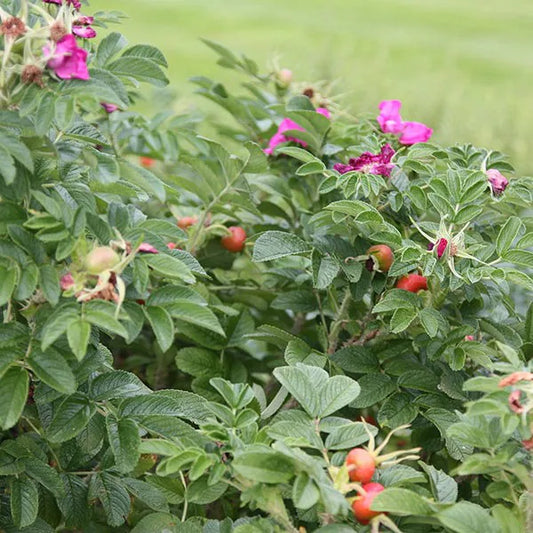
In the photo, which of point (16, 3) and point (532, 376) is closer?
point (532, 376)

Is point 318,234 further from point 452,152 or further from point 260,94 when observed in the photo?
point 260,94

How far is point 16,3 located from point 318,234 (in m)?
0.52

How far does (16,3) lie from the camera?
1.05m

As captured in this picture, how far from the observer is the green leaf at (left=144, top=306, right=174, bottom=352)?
2.97ft

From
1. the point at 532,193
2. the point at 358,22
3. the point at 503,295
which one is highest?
the point at 532,193

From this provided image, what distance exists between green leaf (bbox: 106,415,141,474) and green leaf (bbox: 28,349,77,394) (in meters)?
0.11

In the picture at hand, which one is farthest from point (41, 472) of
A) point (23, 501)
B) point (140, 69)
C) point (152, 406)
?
point (140, 69)

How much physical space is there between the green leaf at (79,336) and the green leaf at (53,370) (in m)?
0.08

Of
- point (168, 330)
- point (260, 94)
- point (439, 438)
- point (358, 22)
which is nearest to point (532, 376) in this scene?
point (168, 330)

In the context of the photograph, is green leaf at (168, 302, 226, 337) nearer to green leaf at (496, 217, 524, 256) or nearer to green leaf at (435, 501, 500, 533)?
green leaf at (435, 501, 500, 533)

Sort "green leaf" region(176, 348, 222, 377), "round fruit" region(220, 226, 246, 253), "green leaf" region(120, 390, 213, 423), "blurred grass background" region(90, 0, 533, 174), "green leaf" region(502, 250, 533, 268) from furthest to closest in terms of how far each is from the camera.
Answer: "blurred grass background" region(90, 0, 533, 174)
"round fruit" region(220, 226, 246, 253)
"green leaf" region(176, 348, 222, 377)
"green leaf" region(502, 250, 533, 268)
"green leaf" region(120, 390, 213, 423)

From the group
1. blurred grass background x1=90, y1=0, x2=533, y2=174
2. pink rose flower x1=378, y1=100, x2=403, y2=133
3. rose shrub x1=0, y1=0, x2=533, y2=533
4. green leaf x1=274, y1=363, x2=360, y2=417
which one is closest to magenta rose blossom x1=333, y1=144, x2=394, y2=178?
rose shrub x1=0, y1=0, x2=533, y2=533

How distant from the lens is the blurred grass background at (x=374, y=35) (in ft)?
18.3

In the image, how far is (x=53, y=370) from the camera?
0.91 metres
